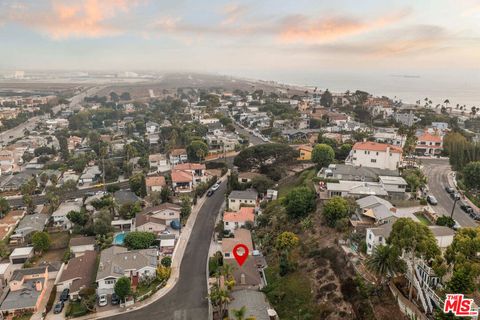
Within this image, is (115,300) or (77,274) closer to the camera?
(115,300)

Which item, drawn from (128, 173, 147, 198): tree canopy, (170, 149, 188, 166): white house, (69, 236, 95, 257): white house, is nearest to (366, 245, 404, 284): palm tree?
(69, 236, 95, 257): white house

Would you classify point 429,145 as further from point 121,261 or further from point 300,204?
point 121,261

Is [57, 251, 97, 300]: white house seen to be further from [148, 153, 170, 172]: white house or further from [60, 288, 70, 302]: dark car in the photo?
[148, 153, 170, 172]: white house

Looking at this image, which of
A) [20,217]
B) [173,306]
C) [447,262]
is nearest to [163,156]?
[20,217]

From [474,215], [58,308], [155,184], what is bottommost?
[58,308]

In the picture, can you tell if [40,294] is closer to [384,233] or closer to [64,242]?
[64,242]

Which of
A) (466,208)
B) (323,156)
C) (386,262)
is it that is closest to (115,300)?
(386,262)
